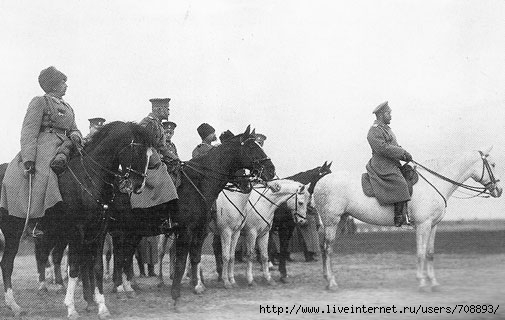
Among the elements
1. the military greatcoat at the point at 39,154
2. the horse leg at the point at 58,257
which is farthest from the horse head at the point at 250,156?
the horse leg at the point at 58,257


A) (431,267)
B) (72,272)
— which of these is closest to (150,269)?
(72,272)

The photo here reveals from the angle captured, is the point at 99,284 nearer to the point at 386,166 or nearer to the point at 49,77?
the point at 49,77

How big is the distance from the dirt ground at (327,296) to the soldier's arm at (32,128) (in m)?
2.20

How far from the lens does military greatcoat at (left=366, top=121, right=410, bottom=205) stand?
10.4 meters

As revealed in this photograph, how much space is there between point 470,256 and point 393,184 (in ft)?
5.68

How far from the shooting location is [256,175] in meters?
10.2

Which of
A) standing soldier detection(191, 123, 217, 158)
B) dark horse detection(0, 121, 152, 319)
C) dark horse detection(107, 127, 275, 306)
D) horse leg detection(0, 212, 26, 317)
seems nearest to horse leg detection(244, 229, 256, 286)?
dark horse detection(107, 127, 275, 306)

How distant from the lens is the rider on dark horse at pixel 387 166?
1041 centimetres

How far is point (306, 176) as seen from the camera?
1432 centimetres

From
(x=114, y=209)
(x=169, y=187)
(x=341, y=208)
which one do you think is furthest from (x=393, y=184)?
(x=114, y=209)

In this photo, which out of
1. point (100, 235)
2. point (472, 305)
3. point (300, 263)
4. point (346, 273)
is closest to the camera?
point (472, 305)

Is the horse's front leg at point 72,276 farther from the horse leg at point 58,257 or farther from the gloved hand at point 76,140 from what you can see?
the gloved hand at point 76,140

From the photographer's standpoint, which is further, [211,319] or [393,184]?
[393,184]

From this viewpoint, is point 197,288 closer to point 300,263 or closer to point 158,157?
point 158,157
